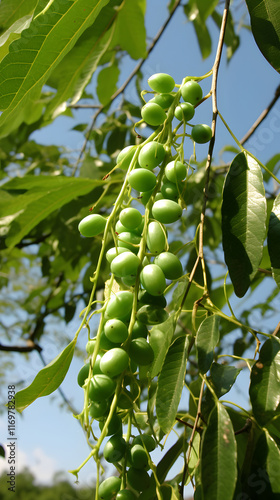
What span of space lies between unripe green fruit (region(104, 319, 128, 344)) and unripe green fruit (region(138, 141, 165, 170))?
24cm

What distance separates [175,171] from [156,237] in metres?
0.11

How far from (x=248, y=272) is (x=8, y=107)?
434 mm

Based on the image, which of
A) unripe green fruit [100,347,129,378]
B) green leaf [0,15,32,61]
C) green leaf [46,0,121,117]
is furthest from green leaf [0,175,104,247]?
unripe green fruit [100,347,129,378]

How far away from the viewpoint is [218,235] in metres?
2.11

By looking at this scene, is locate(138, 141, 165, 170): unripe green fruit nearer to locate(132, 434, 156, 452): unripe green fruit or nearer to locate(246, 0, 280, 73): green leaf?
locate(246, 0, 280, 73): green leaf

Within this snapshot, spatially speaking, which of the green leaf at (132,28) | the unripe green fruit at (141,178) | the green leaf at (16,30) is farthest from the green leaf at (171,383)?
the green leaf at (132,28)

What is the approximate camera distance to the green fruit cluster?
0.54 meters

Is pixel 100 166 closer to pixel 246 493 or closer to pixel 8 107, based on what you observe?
pixel 8 107

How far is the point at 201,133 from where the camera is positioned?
28.1 inches

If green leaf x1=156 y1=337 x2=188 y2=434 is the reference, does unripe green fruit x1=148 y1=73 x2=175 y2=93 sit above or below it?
above

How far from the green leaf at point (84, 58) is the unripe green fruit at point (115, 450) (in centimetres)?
89

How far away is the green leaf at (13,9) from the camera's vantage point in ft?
3.27

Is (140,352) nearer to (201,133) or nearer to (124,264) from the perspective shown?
(124,264)

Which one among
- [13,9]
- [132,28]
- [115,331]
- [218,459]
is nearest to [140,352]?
[115,331]
